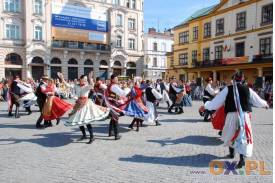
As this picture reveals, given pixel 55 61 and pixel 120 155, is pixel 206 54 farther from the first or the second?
pixel 120 155

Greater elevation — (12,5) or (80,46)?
(12,5)

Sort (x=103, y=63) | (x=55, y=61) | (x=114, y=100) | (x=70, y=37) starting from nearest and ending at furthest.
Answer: (x=114, y=100), (x=70, y=37), (x=55, y=61), (x=103, y=63)

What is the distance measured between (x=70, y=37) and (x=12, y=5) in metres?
8.25

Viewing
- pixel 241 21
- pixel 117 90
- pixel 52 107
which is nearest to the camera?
pixel 117 90

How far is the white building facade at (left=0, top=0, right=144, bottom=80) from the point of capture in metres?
40.4

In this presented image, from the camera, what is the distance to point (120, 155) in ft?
23.6

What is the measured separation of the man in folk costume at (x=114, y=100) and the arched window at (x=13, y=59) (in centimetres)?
3445

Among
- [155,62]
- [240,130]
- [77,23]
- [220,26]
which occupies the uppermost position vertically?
[77,23]

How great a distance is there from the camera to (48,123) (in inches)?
452

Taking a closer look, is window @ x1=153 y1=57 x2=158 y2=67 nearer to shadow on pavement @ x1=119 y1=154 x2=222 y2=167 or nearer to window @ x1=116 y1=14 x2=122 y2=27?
window @ x1=116 y1=14 x2=122 y2=27

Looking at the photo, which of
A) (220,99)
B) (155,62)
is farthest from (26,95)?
(155,62)

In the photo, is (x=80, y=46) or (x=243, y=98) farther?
(x=80, y=46)

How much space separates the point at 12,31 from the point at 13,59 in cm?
354

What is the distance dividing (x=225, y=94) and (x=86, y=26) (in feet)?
131
